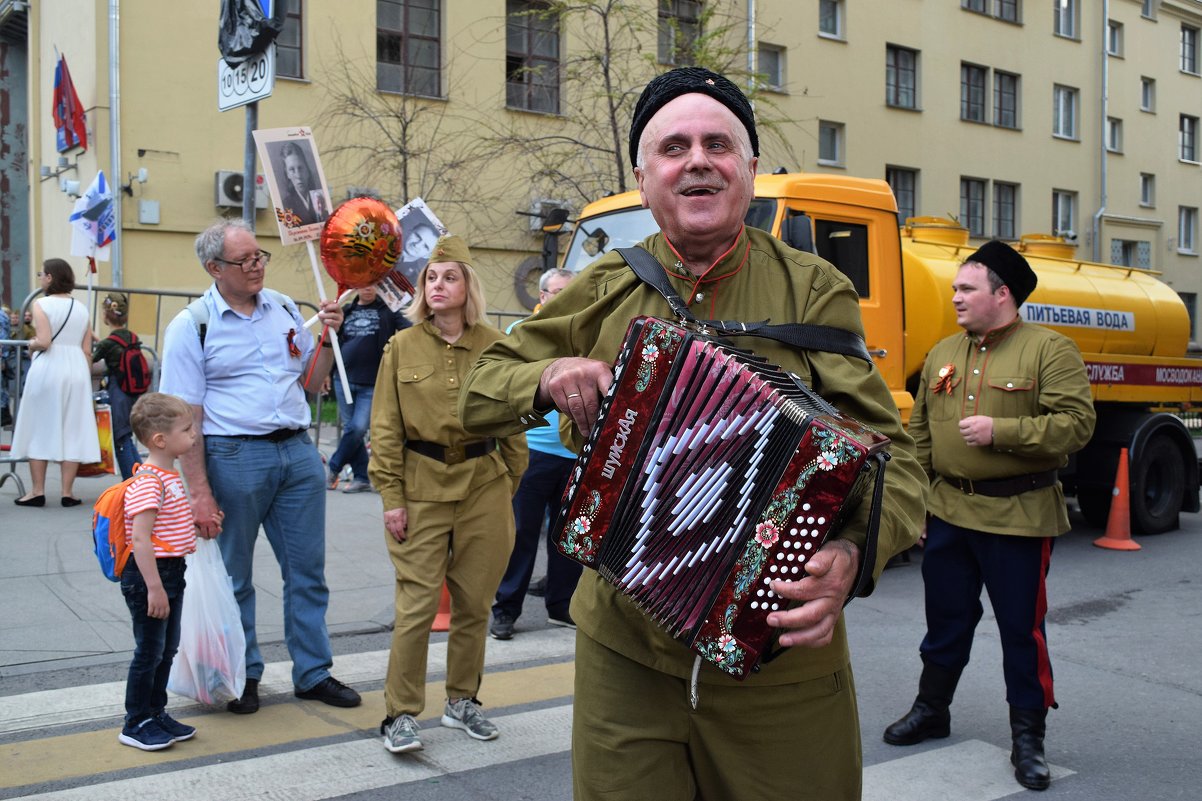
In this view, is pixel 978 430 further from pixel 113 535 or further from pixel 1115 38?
pixel 1115 38

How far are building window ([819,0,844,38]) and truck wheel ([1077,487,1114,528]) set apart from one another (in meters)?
18.3

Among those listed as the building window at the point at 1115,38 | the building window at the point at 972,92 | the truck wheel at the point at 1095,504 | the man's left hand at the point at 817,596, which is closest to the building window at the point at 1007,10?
the building window at the point at 972,92

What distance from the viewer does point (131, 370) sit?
9.57 m

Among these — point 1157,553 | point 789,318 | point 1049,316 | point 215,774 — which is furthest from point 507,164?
point 789,318

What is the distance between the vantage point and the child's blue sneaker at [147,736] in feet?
14.4

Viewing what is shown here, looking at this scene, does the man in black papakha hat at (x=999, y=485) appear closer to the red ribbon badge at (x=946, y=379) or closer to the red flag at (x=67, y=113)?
the red ribbon badge at (x=946, y=379)

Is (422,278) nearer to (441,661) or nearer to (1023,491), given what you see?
(441,661)

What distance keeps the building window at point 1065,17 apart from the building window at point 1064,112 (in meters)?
1.60

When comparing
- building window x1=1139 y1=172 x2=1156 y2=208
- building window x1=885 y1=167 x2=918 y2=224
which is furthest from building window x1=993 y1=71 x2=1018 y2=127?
building window x1=1139 y1=172 x2=1156 y2=208

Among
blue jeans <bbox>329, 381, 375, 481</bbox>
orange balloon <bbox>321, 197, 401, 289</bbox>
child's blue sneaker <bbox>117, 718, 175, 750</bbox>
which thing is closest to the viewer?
child's blue sneaker <bbox>117, 718, 175, 750</bbox>

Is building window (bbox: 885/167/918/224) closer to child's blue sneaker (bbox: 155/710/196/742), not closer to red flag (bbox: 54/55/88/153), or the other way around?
red flag (bbox: 54/55/88/153)

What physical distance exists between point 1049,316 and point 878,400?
8.21 meters

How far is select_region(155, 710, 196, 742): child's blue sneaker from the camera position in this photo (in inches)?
176

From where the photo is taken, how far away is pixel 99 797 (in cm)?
396
